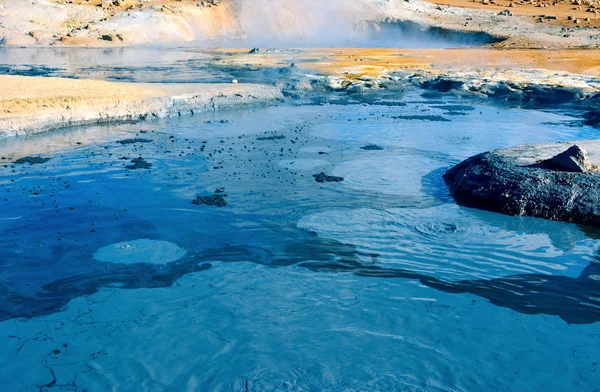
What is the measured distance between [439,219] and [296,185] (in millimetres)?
2494

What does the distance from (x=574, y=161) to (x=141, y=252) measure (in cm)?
602

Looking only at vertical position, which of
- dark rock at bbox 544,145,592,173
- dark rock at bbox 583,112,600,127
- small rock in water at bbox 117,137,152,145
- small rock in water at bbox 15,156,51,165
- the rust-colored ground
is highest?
the rust-colored ground

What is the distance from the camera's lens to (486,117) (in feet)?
51.7

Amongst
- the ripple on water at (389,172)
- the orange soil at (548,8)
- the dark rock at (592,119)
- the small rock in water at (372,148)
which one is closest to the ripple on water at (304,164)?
the ripple on water at (389,172)

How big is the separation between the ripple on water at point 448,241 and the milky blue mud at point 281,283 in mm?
31

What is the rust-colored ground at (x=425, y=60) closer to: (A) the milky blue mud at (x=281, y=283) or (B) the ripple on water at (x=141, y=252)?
(A) the milky blue mud at (x=281, y=283)

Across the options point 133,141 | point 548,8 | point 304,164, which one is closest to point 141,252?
point 304,164

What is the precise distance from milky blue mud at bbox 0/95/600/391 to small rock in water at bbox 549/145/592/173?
3.56ft

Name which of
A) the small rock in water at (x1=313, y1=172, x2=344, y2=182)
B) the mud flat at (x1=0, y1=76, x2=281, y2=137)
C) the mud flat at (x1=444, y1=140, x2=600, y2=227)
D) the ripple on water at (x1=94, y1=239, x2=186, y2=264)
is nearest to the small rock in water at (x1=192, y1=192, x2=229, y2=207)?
the ripple on water at (x1=94, y1=239, x2=186, y2=264)

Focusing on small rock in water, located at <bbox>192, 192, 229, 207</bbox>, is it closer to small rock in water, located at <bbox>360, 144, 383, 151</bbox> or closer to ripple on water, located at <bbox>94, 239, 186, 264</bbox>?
ripple on water, located at <bbox>94, 239, 186, 264</bbox>

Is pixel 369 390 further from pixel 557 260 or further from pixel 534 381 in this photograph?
pixel 557 260

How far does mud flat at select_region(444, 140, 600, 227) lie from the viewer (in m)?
7.81

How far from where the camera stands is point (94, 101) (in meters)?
14.3

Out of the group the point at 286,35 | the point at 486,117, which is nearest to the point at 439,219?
the point at 486,117
